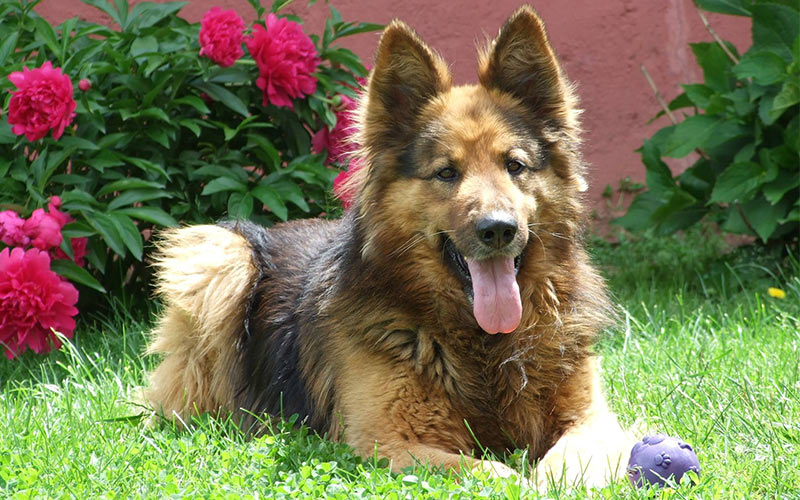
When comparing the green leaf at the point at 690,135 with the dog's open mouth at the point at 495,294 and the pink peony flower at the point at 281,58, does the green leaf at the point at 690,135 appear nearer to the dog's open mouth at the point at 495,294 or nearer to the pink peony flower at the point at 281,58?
the pink peony flower at the point at 281,58

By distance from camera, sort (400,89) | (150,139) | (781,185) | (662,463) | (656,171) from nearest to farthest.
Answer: (662,463)
(400,89)
(150,139)
(781,185)
(656,171)

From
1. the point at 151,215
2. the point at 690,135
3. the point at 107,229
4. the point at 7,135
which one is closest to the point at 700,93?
the point at 690,135

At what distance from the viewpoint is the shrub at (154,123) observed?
5062 millimetres

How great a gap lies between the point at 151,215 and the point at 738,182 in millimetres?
3609

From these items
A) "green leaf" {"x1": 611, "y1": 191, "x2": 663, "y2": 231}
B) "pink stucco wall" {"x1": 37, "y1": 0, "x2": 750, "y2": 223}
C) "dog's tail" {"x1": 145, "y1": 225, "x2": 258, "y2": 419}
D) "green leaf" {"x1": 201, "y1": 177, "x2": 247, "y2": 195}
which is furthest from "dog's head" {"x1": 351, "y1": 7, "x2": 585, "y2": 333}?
"pink stucco wall" {"x1": 37, "y1": 0, "x2": 750, "y2": 223}

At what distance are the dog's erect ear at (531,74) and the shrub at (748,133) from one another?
2.41m

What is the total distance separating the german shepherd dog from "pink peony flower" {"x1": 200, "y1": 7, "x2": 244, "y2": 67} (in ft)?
5.28

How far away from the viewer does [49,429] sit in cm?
383

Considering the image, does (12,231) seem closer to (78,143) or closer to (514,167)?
(78,143)

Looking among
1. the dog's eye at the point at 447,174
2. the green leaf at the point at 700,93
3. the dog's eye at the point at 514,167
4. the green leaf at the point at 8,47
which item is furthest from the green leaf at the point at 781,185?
the green leaf at the point at 8,47

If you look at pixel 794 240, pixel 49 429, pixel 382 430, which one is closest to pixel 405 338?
pixel 382 430

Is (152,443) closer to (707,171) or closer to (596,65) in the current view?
(707,171)

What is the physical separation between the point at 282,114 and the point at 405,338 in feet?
7.69

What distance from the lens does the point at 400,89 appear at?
386cm
